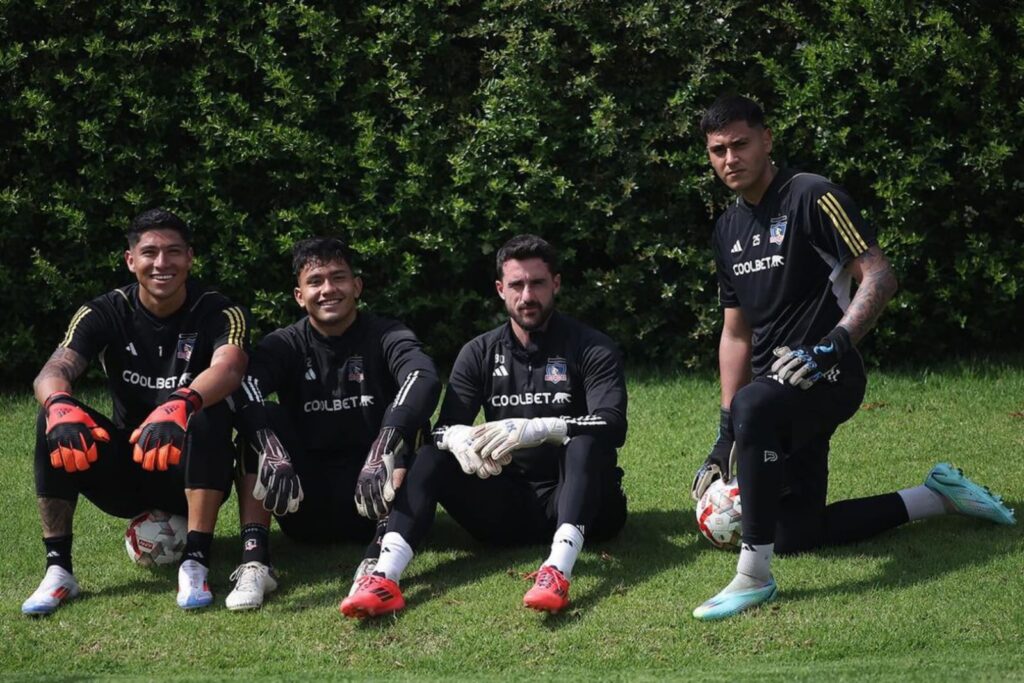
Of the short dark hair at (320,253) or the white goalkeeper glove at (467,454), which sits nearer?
the white goalkeeper glove at (467,454)

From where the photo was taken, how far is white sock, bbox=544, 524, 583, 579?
19.5 ft

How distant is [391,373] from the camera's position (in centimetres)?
675

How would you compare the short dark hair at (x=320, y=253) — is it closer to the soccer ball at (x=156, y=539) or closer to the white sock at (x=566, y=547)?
the soccer ball at (x=156, y=539)

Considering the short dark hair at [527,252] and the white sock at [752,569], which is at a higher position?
the short dark hair at [527,252]

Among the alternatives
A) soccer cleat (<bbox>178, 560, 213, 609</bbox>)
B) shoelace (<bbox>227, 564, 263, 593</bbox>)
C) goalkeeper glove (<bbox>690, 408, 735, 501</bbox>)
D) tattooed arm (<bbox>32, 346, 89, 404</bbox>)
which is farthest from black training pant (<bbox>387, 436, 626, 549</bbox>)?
tattooed arm (<bbox>32, 346, 89, 404</bbox>)

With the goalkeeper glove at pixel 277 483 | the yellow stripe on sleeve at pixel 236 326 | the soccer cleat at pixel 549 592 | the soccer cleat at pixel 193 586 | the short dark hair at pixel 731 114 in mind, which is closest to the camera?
the soccer cleat at pixel 549 592

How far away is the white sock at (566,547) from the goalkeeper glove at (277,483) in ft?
3.81

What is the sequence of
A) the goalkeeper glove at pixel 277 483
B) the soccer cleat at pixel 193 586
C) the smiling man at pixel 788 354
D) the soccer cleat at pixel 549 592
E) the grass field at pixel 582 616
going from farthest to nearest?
the goalkeeper glove at pixel 277 483
the soccer cleat at pixel 193 586
the smiling man at pixel 788 354
the soccer cleat at pixel 549 592
the grass field at pixel 582 616

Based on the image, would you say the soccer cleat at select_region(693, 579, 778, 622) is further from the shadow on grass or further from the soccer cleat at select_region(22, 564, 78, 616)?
the soccer cleat at select_region(22, 564, 78, 616)

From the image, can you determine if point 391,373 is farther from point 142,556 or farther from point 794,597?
point 794,597

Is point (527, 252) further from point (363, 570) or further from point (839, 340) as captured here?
point (363, 570)

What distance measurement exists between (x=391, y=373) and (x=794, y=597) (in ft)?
7.05

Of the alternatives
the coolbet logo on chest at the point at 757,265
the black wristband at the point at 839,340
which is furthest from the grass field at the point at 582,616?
the coolbet logo on chest at the point at 757,265

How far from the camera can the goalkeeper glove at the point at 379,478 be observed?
243 inches
